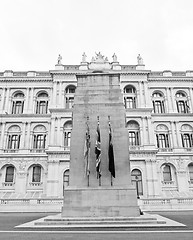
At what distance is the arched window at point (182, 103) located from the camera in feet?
115

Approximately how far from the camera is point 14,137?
32.9 m

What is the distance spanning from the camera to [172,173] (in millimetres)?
31094

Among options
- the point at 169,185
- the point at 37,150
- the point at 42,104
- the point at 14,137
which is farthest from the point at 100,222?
the point at 42,104

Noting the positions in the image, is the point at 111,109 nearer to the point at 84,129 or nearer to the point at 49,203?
the point at 84,129

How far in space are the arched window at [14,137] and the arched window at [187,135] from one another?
80.1 feet

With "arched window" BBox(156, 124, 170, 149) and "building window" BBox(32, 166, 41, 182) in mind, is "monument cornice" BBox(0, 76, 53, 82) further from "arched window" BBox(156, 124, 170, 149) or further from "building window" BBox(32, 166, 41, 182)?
"arched window" BBox(156, 124, 170, 149)

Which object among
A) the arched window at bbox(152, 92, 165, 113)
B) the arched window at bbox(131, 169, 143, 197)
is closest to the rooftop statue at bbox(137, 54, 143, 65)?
the arched window at bbox(152, 92, 165, 113)

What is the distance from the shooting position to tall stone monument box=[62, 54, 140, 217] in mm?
10312

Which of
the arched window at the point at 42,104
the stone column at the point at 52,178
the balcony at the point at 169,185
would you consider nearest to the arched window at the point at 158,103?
the balcony at the point at 169,185

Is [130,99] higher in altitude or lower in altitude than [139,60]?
lower

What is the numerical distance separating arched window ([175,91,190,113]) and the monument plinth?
24.6m

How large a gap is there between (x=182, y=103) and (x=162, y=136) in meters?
6.80

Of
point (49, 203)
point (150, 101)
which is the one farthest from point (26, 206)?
point (150, 101)

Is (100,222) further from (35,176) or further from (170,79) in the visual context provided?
(170,79)
